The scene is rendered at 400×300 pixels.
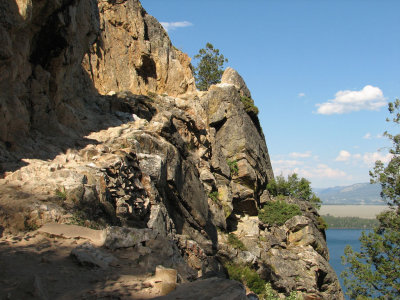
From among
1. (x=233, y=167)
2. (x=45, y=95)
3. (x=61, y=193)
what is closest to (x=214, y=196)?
(x=233, y=167)

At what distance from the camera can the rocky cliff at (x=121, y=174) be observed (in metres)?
6.12

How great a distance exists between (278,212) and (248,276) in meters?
9.44

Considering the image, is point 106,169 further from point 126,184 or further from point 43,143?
point 43,143

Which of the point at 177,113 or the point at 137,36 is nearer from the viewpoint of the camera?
the point at 177,113

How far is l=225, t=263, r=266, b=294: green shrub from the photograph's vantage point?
1855 centimetres

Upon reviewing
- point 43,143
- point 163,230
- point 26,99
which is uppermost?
point 26,99

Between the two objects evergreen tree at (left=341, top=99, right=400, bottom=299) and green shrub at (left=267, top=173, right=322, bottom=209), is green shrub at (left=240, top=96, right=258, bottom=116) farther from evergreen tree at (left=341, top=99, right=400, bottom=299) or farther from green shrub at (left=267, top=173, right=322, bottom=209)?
evergreen tree at (left=341, top=99, right=400, bottom=299)

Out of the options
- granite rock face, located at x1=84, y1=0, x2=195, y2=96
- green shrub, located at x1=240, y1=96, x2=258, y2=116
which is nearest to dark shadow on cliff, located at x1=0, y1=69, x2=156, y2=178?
granite rock face, located at x1=84, y1=0, x2=195, y2=96

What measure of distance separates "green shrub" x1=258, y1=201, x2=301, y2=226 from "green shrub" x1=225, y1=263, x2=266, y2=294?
316 inches

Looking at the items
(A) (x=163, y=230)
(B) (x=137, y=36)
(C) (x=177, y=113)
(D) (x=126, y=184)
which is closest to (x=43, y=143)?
(D) (x=126, y=184)

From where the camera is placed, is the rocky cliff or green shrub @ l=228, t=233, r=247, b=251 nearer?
the rocky cliff

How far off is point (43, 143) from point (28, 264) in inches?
245

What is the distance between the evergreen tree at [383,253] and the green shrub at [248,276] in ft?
17.8

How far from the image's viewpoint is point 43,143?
11.2m
